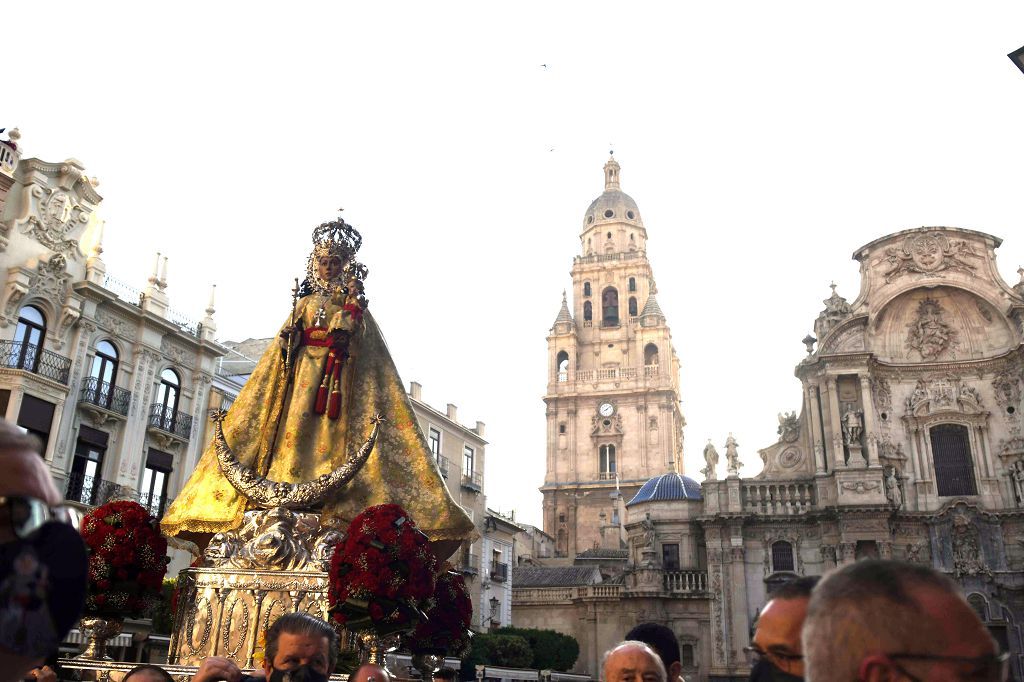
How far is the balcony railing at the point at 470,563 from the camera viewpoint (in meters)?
34.4

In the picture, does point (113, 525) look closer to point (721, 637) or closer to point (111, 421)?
point (111, 421)

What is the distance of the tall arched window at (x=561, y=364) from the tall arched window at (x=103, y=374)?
4287 cm

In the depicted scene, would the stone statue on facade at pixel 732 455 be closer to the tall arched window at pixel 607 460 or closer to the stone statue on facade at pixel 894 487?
the stone statue on facade at pixel 894 487

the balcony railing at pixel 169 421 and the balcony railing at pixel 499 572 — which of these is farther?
the balcony railing at pixel 499 572

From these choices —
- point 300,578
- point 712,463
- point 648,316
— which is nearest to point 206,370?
point 712,463

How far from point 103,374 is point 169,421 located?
2.62 metres

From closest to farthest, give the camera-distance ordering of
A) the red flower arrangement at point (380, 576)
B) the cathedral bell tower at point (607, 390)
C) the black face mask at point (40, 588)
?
the black face mask at point (40, 588) → the red flower arrangement at point (380, 576) → the cathedral bell tower at point (607, 390)

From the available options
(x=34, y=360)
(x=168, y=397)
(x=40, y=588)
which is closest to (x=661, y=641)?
(x=40, y=588)

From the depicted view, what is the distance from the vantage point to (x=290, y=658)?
4.15m

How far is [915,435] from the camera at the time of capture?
112 ft

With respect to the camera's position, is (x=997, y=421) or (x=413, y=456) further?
(x=997, y=421)

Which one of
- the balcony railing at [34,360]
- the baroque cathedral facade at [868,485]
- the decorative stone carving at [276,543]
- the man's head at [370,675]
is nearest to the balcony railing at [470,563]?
the baroque cathedral facade at [868,485]

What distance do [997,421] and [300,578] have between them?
111 feet

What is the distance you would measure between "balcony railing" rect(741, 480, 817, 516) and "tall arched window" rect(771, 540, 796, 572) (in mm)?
Answer: 1271
